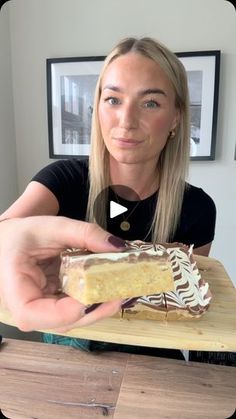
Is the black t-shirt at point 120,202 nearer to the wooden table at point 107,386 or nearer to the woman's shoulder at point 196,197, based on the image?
the woman's shoulder at point 196,197

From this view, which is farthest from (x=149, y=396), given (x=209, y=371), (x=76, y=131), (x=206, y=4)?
(x=206, y=4)

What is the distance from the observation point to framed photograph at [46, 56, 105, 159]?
0.36m

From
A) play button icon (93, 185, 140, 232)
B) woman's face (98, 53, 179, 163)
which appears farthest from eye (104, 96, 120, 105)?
play button icon (93, 185, 140, 232)

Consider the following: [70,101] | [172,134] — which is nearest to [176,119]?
[172,134]

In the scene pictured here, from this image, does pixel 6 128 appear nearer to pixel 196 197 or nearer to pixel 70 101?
Result: pixel 70 101

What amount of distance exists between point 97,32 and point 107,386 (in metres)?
0.41

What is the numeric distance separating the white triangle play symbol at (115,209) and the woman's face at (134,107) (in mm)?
74

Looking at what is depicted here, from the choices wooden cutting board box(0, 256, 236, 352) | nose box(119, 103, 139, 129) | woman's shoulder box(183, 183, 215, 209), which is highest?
nose box(119, 103, 139, 129)

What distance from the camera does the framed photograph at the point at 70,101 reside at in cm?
36

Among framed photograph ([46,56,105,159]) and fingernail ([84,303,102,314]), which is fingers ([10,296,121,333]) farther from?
framed photograph ([46,56,105,159])

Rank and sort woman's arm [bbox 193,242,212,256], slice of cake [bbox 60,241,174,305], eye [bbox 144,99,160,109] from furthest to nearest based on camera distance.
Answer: woman's arm [bbox 193,242,212,256]
eye [bbox 144,99,160,109]
slice of cake [bbox 60,241,174,305]

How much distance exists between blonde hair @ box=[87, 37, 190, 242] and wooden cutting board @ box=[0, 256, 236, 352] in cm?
14

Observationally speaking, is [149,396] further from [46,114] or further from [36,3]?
[36,3]

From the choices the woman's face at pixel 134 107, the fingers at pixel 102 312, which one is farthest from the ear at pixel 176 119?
the fingers at pixel 102 312
